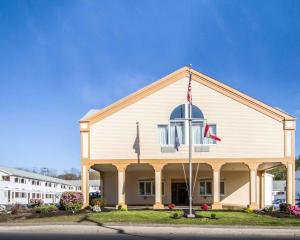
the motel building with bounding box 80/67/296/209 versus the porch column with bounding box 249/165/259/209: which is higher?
the motel building with bounding box 80/67/296/209

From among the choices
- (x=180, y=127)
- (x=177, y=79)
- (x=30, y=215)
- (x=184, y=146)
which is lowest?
(x=30, y=215)

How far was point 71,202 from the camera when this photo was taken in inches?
1225

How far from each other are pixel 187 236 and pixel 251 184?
16024mm

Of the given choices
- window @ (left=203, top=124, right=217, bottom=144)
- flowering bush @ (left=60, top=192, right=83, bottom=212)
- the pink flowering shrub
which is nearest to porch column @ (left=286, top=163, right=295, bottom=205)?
the pink flowering shrub

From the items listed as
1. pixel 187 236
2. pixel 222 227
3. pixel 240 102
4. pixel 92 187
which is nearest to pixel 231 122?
pixel 240 102

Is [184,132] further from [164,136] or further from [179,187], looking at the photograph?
[179,187]

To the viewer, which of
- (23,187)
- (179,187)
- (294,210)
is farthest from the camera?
(23,187)

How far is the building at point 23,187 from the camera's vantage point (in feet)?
236

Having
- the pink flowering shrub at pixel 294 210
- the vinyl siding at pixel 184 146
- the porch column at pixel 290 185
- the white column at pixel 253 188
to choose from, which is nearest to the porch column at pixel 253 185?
the white column at pixel 253 188

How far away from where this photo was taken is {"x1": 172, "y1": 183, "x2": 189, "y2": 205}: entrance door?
4109 cm

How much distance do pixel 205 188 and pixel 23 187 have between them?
151 feet

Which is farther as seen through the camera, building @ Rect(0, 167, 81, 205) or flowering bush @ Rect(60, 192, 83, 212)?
building @ Rect(0, 167, 81, 205)

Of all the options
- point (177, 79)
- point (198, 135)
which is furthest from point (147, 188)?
point (177, 79)

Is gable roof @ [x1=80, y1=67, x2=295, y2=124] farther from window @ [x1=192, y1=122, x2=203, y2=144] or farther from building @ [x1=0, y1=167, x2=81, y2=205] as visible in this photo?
building @ [x1=0, y1=167, x2=81, y2=205]
